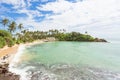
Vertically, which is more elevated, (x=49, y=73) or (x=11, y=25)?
(x=11, y=25)

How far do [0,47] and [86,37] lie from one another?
102 metres

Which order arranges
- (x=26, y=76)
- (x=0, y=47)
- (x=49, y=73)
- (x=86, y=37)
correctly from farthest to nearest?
(x=86, y=37), (x=0, y=47), (x=49, y=73), (x=26, y=76)

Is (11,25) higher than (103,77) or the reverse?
higher

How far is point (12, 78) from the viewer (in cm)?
1939

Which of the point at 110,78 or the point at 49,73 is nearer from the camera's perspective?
the point at 110,78

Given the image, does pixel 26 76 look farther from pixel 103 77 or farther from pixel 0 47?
pixel 0 47

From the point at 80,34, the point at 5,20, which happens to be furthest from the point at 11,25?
the point at 80,34

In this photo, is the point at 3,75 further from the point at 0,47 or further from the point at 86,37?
the point at 86,37

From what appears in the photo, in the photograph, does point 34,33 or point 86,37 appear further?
point 86,37

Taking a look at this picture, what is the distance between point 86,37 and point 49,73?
123m

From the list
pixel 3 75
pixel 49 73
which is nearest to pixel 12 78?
pixel 3 75

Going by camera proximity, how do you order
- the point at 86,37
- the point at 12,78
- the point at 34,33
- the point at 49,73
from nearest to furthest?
the point at 12,78 → the point at 49,73 → the point at 34,33 → the point at 86,37

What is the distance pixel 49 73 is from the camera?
886 inches

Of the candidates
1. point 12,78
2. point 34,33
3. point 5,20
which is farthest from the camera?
point 34,33
